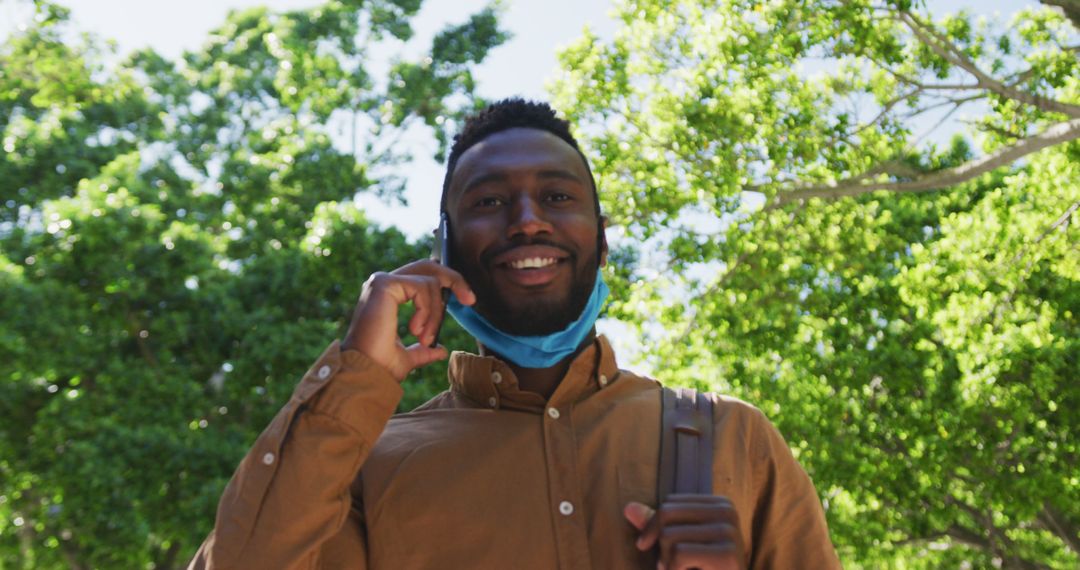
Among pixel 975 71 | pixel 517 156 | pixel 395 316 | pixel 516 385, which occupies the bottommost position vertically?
pixel 516 385

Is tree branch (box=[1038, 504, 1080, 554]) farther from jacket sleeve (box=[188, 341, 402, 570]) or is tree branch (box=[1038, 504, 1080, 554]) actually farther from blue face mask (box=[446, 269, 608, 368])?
jacket sleeve (box=[188, 341, 402, 570])

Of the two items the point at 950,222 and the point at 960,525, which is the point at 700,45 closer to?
the point at 950,222

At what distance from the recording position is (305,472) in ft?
5.87

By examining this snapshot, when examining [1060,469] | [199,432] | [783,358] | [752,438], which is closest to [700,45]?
[783,358]

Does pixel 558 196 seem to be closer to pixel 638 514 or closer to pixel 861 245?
pixel 638 514

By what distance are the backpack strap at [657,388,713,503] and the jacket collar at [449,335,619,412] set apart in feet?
0.47

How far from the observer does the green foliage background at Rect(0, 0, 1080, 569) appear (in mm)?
10656

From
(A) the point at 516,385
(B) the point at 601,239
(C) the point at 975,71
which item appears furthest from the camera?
(C) the point at 975,71

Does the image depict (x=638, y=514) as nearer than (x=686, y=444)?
Yes

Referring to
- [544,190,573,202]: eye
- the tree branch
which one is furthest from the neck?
the tree branch

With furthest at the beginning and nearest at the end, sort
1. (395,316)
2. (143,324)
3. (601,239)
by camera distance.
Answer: (143,324) → (601,239) → (395,316)

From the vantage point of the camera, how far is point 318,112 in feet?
55.1

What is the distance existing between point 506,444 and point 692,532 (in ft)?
1.30

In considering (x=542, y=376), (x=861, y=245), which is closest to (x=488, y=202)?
(x=542, y=376)
